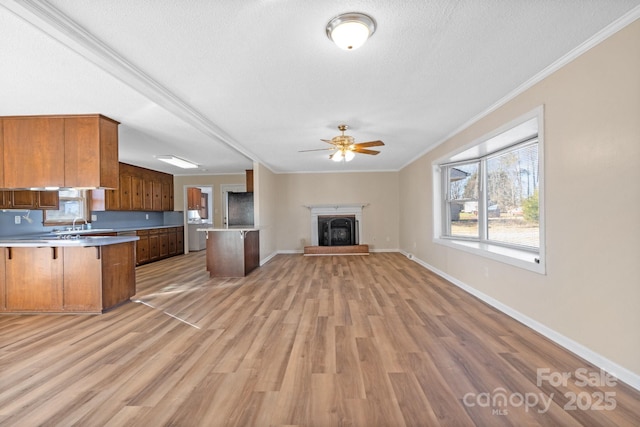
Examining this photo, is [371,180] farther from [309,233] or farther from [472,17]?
[472,17]

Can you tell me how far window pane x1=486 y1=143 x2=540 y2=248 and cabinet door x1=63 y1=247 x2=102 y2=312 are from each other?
504 cm

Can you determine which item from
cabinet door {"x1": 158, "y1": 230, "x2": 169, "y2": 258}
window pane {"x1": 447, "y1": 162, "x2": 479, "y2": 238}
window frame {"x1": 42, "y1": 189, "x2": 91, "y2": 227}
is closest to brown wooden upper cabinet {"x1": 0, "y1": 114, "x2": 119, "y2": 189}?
window frame {"x1": 42, "y1": 189, "x2": 91, "y2": 227}

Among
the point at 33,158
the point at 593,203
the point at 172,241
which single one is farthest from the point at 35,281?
the point at 593,203

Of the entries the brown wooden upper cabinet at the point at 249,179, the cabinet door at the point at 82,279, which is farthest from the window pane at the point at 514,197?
the cabinet door at the point at 82,279

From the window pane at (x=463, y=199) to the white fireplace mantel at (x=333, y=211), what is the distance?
3083mm

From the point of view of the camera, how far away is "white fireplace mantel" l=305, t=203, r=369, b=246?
26.8 ft

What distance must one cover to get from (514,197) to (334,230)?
193 inches

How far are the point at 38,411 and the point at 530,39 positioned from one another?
393cm

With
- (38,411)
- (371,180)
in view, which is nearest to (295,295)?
(38,411)

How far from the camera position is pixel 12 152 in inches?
134

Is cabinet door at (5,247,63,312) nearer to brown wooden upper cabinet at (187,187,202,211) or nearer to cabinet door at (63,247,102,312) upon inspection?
cabinet door at (63,247,102,312)

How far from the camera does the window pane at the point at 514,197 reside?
3.55m

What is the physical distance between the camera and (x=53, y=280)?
3.38 m

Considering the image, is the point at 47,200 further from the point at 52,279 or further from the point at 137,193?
the point at 137,193
